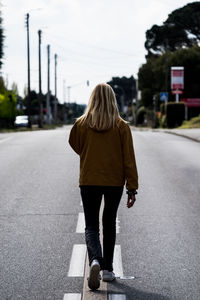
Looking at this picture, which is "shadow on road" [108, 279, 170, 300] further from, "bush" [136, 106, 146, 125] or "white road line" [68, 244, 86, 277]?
"bush" [136, 106, 146, 125]

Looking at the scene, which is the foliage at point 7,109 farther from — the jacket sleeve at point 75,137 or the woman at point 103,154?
the woman at point 103,154

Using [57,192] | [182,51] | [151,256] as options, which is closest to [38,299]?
[151,256]

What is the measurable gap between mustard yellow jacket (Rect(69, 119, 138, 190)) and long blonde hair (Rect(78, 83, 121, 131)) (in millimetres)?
71

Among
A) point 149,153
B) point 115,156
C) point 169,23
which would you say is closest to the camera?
point 115,156

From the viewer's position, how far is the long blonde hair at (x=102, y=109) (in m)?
5.49

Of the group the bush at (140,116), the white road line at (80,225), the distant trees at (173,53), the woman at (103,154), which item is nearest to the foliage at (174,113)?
the distant trees at (173,53)

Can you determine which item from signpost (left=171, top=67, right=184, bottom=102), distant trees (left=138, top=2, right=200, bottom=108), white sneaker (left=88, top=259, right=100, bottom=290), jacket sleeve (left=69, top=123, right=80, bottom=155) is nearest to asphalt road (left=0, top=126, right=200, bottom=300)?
white sneaker (left=88, top=259, right=100, bottom=290)

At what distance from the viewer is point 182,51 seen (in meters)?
78.1

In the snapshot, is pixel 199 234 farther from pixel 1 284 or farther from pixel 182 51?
pixel 182 51

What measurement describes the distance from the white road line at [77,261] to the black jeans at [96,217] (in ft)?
1.35

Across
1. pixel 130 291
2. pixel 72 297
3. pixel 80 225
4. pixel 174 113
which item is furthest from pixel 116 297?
pixel 174 113

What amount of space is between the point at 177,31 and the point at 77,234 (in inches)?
3417

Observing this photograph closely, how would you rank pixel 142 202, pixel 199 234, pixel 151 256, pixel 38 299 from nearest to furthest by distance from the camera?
pixel 38 299
pixel 151 256
pixel 199 234
pixel 142 202

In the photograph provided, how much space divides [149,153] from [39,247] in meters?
12.9
